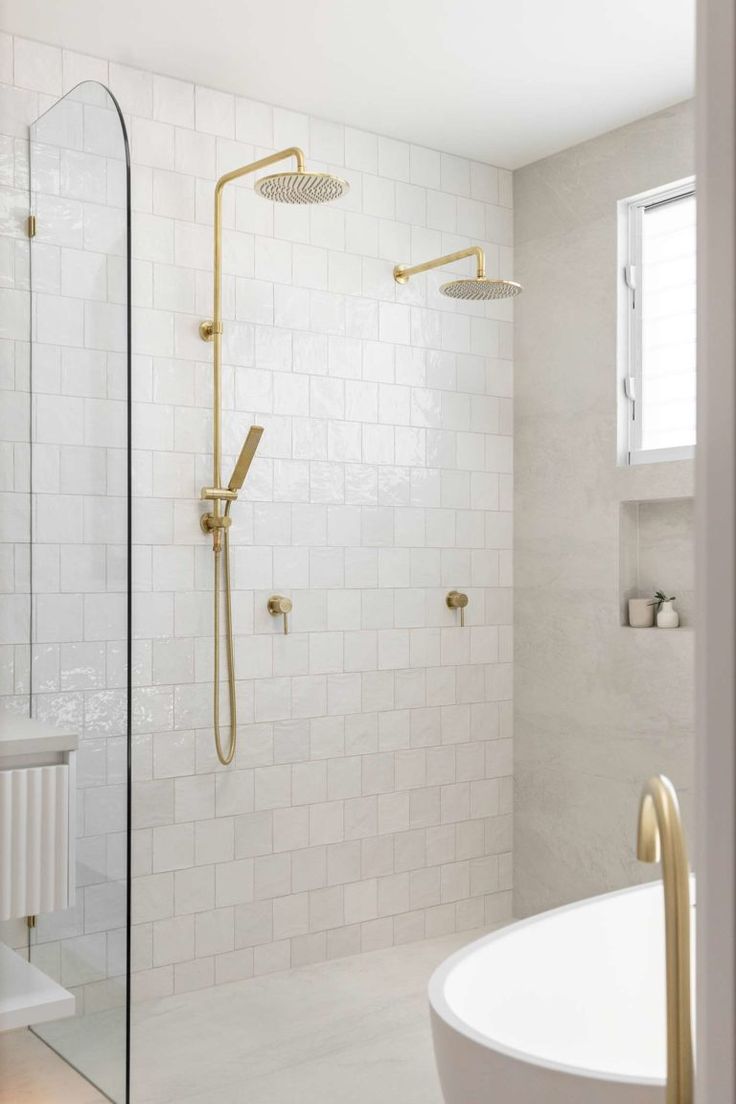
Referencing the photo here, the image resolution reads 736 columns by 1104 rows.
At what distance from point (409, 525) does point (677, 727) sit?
1274 millimetres

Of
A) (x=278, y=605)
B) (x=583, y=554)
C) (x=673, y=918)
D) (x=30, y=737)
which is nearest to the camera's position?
(x=673, y=918)

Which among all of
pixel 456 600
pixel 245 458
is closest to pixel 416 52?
pixel 245 458

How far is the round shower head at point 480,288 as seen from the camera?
11.7ft

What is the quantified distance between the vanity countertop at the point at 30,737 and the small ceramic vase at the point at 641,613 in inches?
90.9

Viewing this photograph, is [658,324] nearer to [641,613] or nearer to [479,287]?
[479,287]

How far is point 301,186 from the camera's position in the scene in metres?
3.09

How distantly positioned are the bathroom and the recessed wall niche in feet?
0.06

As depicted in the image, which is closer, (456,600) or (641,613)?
(641,613)

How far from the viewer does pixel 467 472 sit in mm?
4441

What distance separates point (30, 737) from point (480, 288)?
2133 millimetres

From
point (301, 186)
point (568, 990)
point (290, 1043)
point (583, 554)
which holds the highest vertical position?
point (301, 186)

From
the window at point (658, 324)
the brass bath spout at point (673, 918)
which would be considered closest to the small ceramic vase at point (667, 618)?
the window at point (658, 324)

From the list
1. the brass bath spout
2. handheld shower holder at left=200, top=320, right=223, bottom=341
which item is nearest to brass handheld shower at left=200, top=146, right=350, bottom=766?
handheld shower holder at left=200, top=320, right=223, bottom=341

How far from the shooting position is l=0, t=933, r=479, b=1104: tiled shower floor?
299 cm
